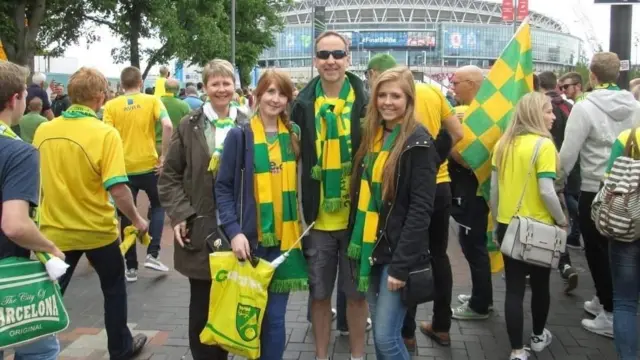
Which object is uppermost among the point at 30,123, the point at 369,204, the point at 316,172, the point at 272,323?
the point at 30,123

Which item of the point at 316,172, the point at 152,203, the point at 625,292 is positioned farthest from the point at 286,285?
the point at 152,203

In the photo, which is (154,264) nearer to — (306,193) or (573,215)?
(306,193)

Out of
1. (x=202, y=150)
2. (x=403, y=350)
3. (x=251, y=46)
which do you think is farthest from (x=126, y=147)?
(x=251, y=46)

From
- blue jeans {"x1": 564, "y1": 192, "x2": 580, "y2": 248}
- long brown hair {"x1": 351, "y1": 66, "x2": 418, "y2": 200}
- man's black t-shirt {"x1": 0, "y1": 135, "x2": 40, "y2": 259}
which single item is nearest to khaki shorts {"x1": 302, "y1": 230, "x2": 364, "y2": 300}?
long brown hair {"x1": 351, "y1": 66, "x2": 418, "y2": 200}

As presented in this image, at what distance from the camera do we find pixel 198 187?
3.45 m

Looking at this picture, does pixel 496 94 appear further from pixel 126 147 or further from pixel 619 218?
pixel 126 147

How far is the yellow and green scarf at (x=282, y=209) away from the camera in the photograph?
10.7 ft

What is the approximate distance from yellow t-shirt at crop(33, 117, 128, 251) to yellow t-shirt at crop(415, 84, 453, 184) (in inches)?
73.2

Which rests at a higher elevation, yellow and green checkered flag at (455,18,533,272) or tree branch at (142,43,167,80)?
tree branch at (142,43,167,80)

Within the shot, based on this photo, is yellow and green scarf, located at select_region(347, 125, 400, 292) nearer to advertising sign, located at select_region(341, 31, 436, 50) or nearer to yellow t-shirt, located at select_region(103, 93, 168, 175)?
yellow t-shirt, located at select_region(103, 93, 168, 175)

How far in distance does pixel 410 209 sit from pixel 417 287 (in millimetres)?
380

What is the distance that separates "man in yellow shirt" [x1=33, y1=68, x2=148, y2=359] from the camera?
3.63 m

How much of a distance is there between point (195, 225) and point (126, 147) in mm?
2994

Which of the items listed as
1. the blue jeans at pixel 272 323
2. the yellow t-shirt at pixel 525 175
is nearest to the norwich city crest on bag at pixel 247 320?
the blue jeans at pixel 272 323
